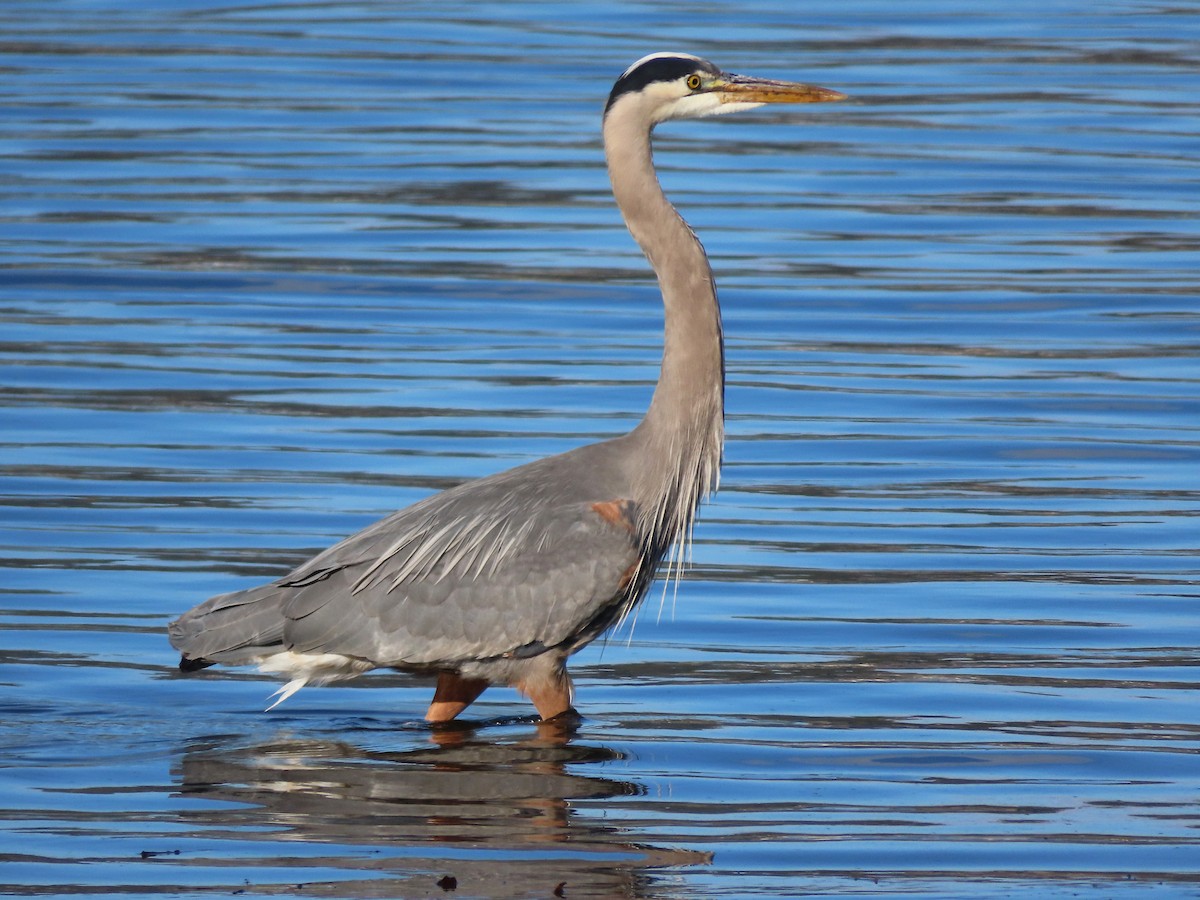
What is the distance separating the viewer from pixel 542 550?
303 inches

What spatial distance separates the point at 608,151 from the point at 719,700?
2104mm

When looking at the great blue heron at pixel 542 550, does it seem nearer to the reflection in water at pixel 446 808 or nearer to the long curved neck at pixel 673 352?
the long curved neck at pixel 673 352

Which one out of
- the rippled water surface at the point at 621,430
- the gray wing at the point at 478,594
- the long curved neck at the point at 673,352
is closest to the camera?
the rippled water surface at the point at 621,430

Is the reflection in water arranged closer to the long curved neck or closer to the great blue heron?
→ the great blue heron

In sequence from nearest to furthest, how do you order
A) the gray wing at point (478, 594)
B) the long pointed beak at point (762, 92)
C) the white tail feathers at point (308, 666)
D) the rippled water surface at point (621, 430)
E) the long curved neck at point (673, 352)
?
1. the rippled water surface at point (621, 430)
2. the gray wing at point (478, 594)
3. the white tail feathers at point (308, 666)
4. the long curved neck at point (673, 352)
5. the long pointed beak at point (762, 92)

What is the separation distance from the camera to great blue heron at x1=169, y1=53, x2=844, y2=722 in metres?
7.67

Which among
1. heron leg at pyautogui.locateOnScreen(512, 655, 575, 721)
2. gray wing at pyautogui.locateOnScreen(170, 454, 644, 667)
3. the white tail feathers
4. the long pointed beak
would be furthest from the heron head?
the white tail feathers

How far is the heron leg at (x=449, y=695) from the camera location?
781 centimetres

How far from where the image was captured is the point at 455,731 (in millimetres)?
7789

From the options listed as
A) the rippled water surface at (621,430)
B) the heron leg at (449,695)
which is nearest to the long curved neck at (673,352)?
the rippled water surface at (621,430)

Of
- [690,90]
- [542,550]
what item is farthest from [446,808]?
[690,90]

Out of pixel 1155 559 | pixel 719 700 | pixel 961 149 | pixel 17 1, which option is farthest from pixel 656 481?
pixel 17 1

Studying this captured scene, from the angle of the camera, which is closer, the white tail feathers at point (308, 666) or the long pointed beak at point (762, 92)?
the white tail feathers at point (308, 666)

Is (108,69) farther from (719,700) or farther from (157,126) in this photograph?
(719,700)
